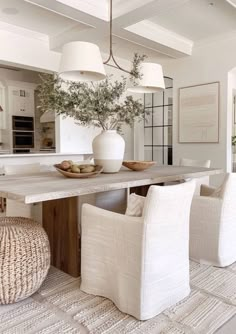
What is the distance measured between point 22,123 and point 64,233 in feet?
18.3

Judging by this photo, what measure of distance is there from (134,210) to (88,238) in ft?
1.31

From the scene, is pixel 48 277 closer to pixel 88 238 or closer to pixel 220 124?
pixel 88 238

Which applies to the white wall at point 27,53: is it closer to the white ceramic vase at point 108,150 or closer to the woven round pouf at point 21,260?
the white ceramic vase at point 108,150

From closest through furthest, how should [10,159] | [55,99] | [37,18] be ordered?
[55,99], [37,18], [10,159]

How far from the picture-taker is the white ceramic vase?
2879 millimetres

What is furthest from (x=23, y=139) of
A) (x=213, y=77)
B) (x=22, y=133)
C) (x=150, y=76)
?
(x=150, y=76)

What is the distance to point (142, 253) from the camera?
5.78ft

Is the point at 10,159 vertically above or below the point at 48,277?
above

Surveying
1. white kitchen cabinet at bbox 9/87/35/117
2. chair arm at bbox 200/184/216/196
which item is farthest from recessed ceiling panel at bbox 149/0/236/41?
white kitchen cabinet at bbox 9/87/35/117

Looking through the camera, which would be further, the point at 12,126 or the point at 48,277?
the point at 12,126

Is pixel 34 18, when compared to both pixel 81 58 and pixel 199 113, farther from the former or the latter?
pixel 199 113

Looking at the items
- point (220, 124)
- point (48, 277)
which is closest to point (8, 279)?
→ point (48, 277)

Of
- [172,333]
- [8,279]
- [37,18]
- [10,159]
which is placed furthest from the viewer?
[10,159]

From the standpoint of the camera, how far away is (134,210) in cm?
193
